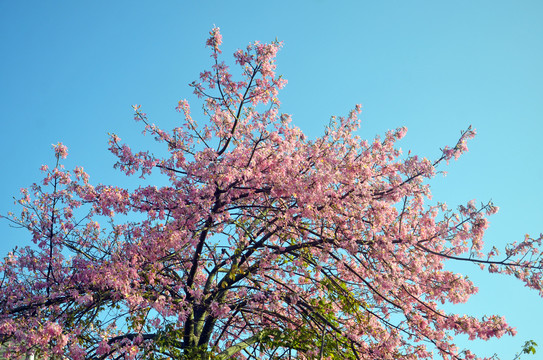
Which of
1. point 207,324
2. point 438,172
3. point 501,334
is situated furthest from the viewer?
point 207,324

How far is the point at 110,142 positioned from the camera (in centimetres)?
959

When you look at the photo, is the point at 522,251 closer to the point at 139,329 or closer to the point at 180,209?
the point at 180,209

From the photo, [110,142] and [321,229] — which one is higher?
[110,142]

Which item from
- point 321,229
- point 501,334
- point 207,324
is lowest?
point 501,334

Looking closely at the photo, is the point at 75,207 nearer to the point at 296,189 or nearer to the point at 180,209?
the point at 180,209

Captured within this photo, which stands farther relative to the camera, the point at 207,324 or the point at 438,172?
the point at 207,324

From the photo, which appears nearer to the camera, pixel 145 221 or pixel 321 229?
pixel 321 229

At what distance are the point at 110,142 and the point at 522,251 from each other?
7232 millimetres

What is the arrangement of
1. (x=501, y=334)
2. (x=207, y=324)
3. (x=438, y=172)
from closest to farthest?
(x=501, y=334) < (x=438, y=172) < (x=207, y=324)

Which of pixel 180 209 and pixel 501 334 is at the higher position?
pixel 180 209

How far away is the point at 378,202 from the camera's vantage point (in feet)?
28.5

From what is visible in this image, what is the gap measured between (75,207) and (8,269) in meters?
1.80

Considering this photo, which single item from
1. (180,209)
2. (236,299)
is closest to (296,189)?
(180,209)

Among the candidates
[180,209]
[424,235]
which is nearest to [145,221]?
[180,209]
